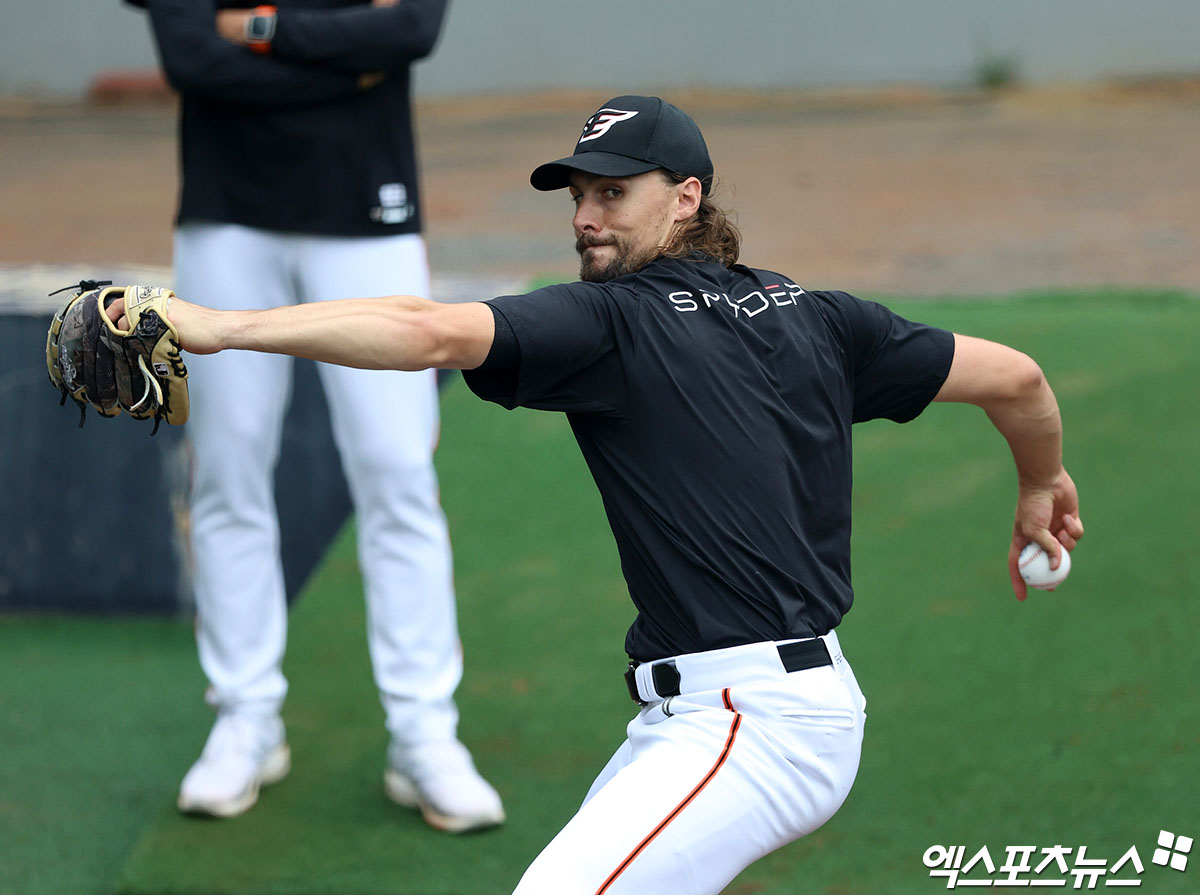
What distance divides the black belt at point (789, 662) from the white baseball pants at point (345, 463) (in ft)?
4.93

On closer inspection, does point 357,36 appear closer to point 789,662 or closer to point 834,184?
point 789,662

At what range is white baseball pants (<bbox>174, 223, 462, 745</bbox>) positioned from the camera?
A: 154 inches

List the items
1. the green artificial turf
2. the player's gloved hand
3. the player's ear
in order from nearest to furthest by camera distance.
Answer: the player's ear, the player's gloved hand, the green artificial turf

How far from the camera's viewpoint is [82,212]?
1357 cm

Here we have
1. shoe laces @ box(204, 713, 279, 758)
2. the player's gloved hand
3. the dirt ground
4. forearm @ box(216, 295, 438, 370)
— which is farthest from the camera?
the dirt ground

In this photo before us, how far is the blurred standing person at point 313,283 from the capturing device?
388 centimetres

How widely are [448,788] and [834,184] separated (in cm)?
1067

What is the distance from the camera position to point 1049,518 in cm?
314

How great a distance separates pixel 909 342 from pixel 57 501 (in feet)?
12.5

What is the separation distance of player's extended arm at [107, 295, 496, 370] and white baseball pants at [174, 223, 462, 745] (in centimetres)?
158

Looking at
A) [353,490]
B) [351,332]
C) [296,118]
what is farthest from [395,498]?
[351,332]

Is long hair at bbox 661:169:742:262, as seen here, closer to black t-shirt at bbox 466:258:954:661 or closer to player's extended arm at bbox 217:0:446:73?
black t-shirt at bbox 466:258:954:661

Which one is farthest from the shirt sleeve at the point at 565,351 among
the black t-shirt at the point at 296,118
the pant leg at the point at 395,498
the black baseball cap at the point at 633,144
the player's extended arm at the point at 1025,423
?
the black t-shirt at the point at 296,118

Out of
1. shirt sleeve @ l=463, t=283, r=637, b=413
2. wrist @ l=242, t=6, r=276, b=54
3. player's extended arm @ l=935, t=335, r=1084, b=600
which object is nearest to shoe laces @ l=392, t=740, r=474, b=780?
player's extended arm @ l=935, t=335, r=1084, b=600
